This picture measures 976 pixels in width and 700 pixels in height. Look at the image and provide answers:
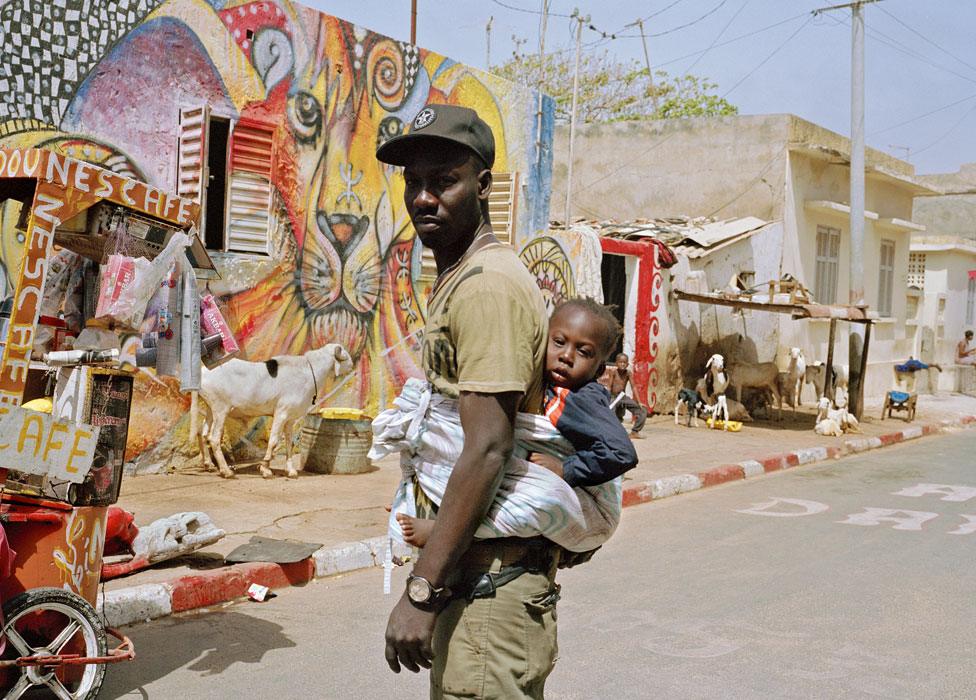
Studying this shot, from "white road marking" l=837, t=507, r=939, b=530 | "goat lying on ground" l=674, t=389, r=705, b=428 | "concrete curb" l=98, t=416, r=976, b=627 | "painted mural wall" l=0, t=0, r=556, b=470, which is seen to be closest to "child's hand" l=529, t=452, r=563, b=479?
"concrete curb" l=98, t=416, r=976, b=627

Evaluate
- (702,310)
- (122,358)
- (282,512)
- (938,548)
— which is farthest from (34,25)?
(702,310)

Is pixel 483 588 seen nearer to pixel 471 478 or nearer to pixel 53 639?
pixel 471 478

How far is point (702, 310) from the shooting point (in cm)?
1708

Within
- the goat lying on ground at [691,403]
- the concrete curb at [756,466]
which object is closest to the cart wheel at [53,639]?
the concrete curb at [756,466]

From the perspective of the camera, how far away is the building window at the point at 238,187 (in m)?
9.61

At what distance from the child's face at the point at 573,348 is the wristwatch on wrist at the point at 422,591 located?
22.5 inches

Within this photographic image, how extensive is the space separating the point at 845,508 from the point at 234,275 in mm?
6392

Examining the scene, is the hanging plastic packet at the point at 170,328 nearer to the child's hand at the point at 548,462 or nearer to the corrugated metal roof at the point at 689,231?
the child's hand at the point at 548,462

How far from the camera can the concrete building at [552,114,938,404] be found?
18016mm

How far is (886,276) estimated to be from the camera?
77.6 feet

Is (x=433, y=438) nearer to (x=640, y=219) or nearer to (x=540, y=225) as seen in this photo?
(x=540, y=225)

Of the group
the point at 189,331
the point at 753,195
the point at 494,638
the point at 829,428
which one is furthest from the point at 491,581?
the point at 753,195

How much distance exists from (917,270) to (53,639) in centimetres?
2842

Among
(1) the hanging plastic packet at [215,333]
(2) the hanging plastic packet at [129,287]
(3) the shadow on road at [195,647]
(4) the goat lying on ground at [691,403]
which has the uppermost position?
(2) the hanging plastic packet at [129,287]
